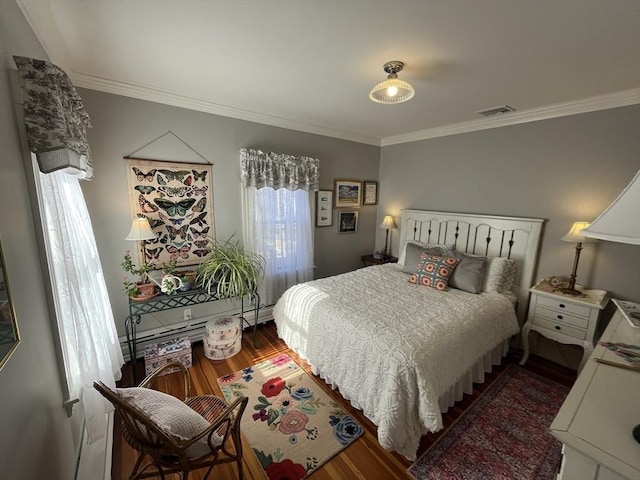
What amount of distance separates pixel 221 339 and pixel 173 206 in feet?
4.59

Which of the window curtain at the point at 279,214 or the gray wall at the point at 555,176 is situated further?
the window curtain at the point at 279,214

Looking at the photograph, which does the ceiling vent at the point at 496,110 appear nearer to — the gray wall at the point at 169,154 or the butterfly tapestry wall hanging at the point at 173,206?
the gray wall at the point at 169,154

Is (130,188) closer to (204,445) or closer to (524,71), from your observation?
(204,445)

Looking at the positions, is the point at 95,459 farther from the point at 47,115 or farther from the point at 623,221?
the point at 623,221

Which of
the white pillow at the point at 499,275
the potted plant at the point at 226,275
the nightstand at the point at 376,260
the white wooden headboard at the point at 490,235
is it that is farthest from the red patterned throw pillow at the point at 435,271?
the potted plant at the point at 226,275

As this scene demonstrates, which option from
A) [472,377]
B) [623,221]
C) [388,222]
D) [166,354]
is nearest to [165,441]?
[166,354]

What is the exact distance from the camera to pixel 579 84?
1986 millimetres

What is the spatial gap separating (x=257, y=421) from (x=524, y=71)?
10.5 ft

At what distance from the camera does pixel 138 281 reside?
2.40 meters

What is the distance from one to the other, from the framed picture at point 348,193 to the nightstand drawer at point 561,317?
249cm

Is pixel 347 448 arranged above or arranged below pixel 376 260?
below

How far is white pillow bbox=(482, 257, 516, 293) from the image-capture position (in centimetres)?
257

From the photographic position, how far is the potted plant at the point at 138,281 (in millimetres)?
2195

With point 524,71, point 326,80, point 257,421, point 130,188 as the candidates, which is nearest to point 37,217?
point 130,188
